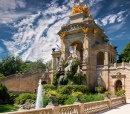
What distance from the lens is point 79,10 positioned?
125ft

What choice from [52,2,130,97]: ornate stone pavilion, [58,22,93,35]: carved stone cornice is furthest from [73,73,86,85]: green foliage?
[58,22,93,35]: carved stone cornice

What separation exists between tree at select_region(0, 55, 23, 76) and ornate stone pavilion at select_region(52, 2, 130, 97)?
15.2 meters

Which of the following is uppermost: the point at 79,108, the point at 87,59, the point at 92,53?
the point at 92,53

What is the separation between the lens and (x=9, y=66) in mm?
49281

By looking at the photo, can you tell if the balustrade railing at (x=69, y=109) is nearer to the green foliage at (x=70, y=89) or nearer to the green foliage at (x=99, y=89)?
the green foliage at (x=70, y=89)

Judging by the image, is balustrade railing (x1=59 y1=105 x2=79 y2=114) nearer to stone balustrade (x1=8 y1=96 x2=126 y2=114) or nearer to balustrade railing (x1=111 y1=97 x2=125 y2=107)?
stone balustrade (x1=8 y1=96 x2=126 y2=114)

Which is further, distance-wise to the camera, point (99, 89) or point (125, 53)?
point (125, 53)

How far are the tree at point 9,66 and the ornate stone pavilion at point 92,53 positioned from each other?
15188mm

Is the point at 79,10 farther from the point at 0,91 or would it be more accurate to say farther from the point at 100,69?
the point at 0,91

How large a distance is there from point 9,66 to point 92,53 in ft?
80.8

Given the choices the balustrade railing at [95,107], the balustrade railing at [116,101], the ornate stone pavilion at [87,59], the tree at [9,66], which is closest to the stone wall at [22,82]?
the ornate stone pavilion at [87,59]

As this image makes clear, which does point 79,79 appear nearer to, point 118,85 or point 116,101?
point 118,85

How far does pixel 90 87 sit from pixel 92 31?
9712 millimetres

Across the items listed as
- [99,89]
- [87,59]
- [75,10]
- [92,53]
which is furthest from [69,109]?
[75,10]
